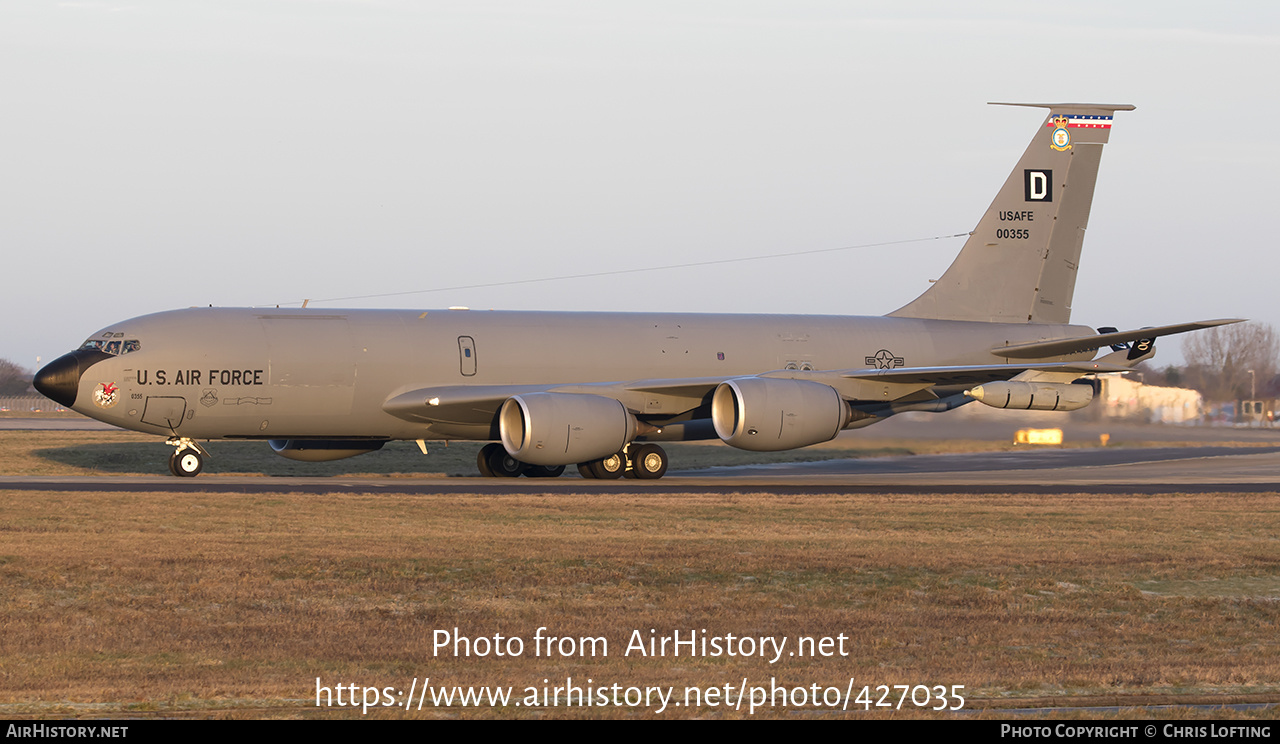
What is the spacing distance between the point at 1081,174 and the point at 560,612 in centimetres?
2592

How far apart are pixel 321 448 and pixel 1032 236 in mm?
18156

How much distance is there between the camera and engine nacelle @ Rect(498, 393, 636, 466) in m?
25.5

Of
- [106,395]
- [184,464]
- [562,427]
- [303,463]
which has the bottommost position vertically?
[303,463]

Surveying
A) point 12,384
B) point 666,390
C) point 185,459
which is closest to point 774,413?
point 666,390

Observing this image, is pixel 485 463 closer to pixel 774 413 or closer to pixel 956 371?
pixel 774 413

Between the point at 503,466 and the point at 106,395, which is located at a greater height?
the point at 106,395

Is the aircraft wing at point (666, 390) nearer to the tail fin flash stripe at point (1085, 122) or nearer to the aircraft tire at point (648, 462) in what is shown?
the aircraft tire at point (648, 462)

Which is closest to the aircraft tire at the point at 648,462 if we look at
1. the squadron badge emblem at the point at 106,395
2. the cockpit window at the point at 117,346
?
the cockpit window at the point at 117,346

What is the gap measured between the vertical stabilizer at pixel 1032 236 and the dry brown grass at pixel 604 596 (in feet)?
45.9

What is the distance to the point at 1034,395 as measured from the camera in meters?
29.6

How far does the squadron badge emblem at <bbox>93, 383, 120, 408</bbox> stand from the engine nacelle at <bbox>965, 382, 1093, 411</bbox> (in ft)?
57.7

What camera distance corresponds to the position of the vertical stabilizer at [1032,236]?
3341cm

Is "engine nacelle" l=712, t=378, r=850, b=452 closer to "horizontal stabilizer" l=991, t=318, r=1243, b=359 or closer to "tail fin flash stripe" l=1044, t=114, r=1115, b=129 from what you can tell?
"horizontal stabilizer" l=991, t=318, r=1243, b=359
